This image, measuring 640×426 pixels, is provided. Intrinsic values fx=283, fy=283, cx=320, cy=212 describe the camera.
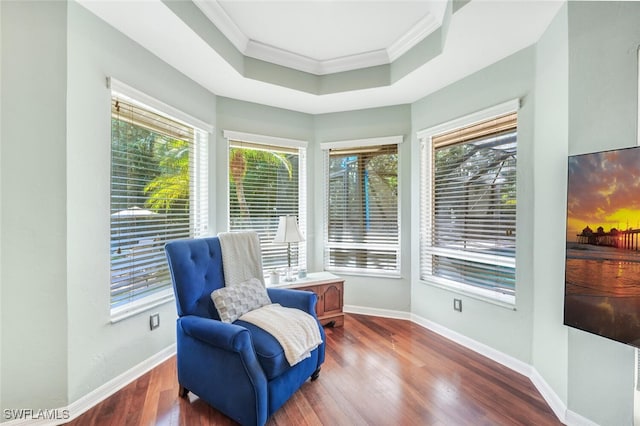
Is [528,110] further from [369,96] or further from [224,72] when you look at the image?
[224,72]

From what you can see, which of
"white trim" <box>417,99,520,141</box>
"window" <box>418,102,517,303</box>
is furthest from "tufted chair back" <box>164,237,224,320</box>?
"white trim" <box>417,99,520,141</box>

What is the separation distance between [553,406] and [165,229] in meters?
3.22

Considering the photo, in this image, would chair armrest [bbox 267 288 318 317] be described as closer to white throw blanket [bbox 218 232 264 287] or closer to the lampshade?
white throw blanket [bbox 218 232 264 287]

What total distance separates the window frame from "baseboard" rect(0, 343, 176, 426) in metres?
0.43

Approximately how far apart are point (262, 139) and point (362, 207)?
1.48 meters

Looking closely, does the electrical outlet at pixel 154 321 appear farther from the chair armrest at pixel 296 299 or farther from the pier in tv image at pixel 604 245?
the pier in tv image at pixel 604 245

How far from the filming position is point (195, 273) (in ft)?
6.77

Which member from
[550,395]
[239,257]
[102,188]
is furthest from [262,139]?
[550,395]

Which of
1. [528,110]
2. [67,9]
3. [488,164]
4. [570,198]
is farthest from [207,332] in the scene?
[528,110]

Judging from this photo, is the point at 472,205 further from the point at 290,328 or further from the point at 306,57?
the point at 306,57

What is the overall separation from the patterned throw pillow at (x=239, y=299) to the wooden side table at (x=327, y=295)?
2.31 ft

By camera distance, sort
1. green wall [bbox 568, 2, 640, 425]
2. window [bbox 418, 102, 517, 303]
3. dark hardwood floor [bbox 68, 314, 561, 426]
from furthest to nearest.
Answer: window [bbox 418, 102, 517, 303] < dark hardwood floor [bbox 68, 314, 561, 426] < green wall [bbox 568, 2, 640, 425]

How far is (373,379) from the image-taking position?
2.17 metres

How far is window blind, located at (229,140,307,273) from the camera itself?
3314mm
